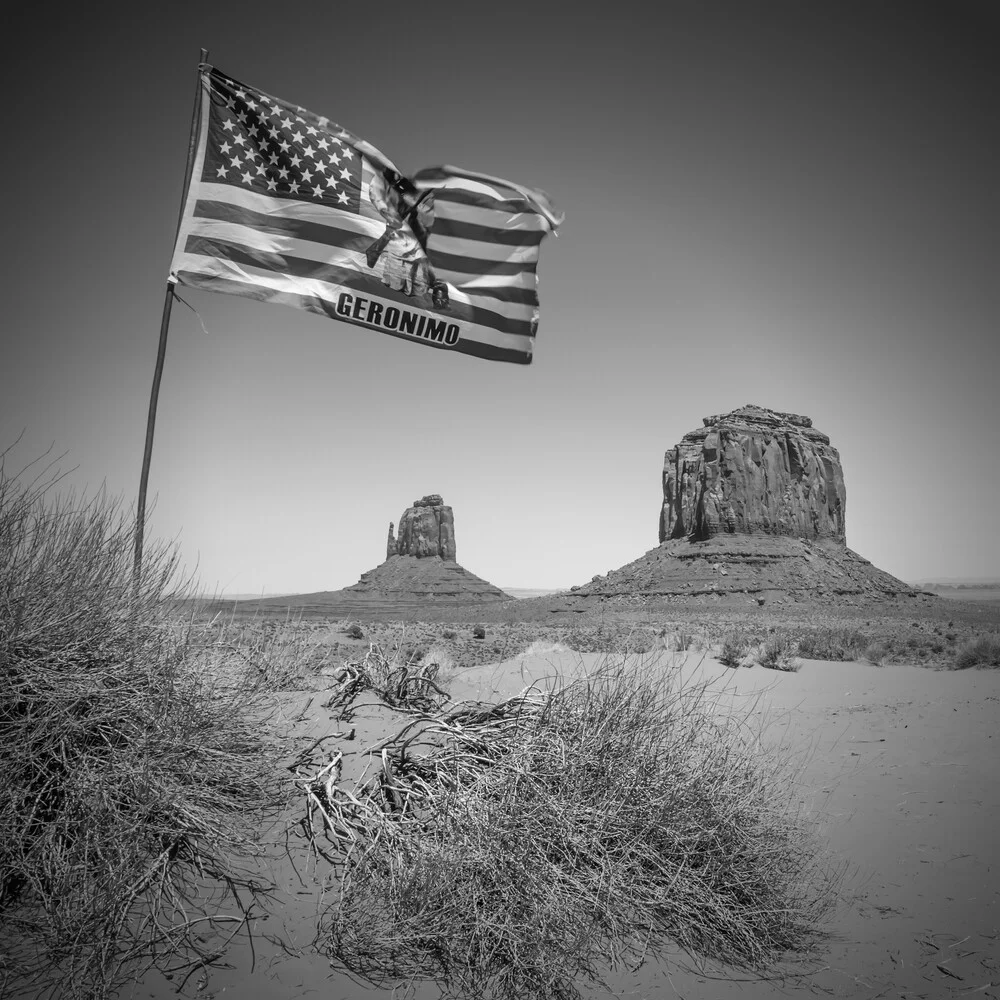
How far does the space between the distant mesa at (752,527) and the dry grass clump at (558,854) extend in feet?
191

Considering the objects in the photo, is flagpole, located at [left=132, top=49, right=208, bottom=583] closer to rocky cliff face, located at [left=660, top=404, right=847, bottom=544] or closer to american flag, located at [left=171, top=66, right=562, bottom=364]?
american flag, located at [left=171, top=66, right=562, bottom=364]

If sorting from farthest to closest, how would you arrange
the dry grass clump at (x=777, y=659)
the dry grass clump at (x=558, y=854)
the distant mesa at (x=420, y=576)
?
the distant mesa at (x=420, y=576), the dry grass clump at (x=777, y=659), the dry grass clump at (x=558, y=854)

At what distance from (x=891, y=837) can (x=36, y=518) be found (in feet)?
24.3

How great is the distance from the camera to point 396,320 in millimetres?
6465

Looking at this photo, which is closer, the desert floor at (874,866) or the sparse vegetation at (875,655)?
the desert floor at (874,866)

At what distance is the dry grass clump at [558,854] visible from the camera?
133 inches

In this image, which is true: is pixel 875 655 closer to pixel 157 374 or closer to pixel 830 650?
pixel 830 650

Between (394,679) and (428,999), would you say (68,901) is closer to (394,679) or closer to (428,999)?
(428,999)

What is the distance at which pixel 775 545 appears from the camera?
80.6 m

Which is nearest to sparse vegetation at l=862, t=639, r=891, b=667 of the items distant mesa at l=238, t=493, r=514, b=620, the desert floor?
the desert floor

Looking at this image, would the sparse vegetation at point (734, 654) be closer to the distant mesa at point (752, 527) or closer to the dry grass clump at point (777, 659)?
the dry grass clump at point (777, 659)

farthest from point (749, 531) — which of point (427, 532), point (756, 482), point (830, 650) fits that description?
point (830, 650)

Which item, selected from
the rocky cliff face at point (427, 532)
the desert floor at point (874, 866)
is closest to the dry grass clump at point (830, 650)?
the desert floor at point (874, 866)

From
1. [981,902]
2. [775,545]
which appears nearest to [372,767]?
[981,902]
